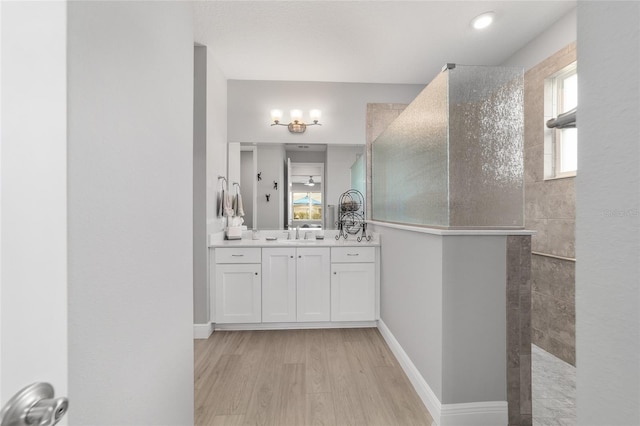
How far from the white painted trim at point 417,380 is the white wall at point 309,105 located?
7.11 feet

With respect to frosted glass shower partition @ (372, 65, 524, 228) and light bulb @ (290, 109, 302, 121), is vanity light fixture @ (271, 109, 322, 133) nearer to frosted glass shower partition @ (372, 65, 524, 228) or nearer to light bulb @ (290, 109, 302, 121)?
light bulb @ (290, 109, 302, 121)

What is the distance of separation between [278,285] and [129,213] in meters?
2.34

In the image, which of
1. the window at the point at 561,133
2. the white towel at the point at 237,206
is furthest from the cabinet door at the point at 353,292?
the window at the point at 561,133

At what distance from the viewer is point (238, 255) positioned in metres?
3.01

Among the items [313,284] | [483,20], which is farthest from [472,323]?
[483,20]

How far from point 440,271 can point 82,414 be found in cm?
154

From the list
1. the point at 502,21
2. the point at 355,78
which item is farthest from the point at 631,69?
the point at 355,78

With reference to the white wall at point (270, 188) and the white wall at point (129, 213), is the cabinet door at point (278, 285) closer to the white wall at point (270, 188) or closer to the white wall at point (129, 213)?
the white wall at point (270, 188)

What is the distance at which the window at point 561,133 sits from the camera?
7.72 ft

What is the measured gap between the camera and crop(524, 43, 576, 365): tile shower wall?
2.24 metres
